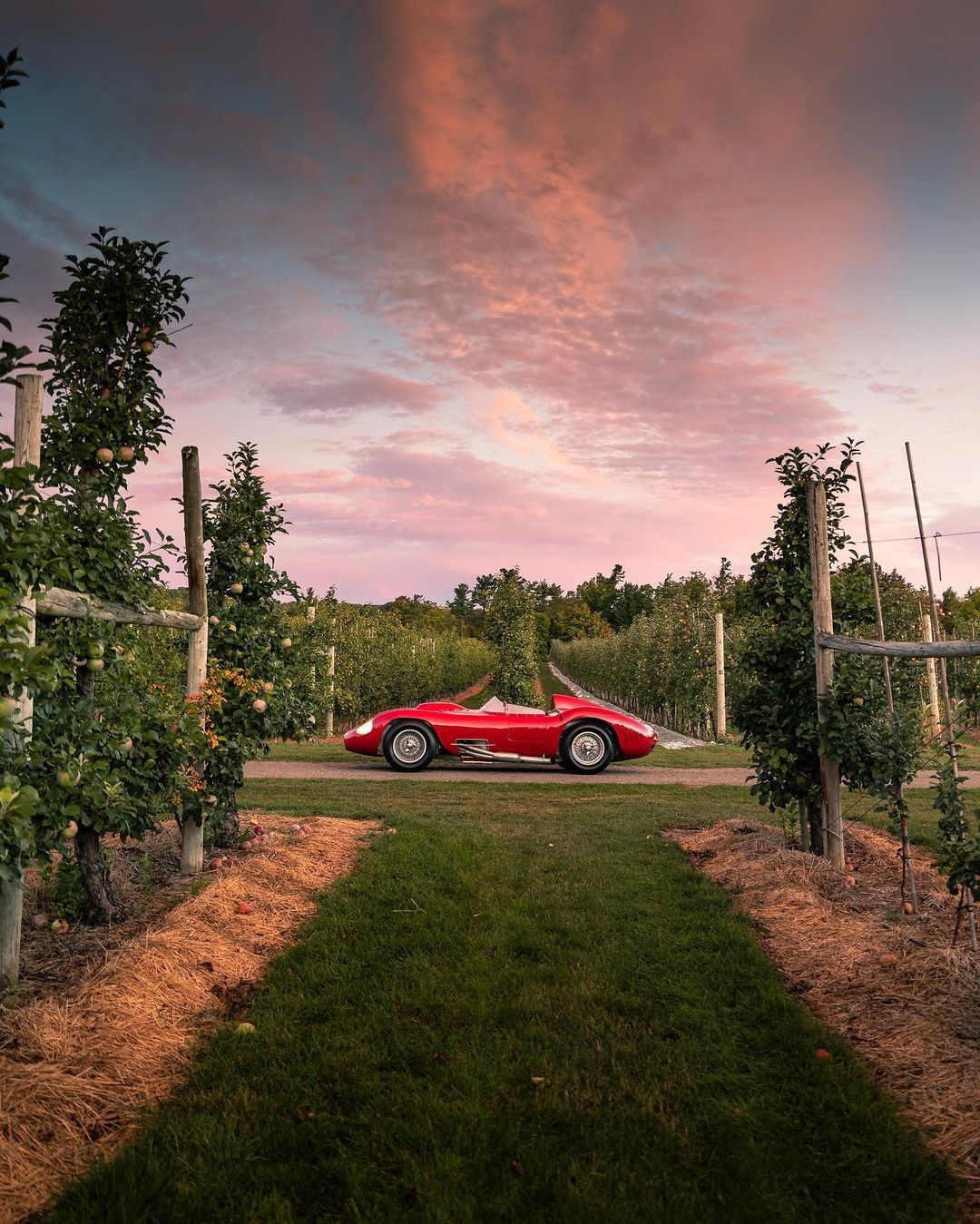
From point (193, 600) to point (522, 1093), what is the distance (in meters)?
3.80

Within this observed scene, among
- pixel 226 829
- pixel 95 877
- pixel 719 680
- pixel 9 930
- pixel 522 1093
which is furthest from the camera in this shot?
pixel 719 680

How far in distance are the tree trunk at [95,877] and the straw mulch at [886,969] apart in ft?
11.6

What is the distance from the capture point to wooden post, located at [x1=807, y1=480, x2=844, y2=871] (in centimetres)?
541

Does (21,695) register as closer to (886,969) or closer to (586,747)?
(886,969)

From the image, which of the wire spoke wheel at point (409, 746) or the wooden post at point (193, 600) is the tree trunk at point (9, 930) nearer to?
the wooden post at point (193, 600)

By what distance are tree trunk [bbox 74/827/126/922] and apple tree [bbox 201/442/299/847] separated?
1.17m

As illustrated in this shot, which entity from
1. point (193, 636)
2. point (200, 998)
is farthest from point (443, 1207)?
point (193, 636)

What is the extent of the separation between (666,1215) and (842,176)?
8252 mm

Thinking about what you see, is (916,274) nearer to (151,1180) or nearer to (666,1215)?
(666,1215)

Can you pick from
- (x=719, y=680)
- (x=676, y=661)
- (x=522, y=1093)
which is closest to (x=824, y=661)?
(x=522, y=1093)

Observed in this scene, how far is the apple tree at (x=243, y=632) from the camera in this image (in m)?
5.41

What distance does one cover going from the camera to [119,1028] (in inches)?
115

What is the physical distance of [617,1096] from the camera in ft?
8.59

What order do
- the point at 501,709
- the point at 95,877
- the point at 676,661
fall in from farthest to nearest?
1. the point at 676,661
2. the point at 501,709
3. the point at 95,877
